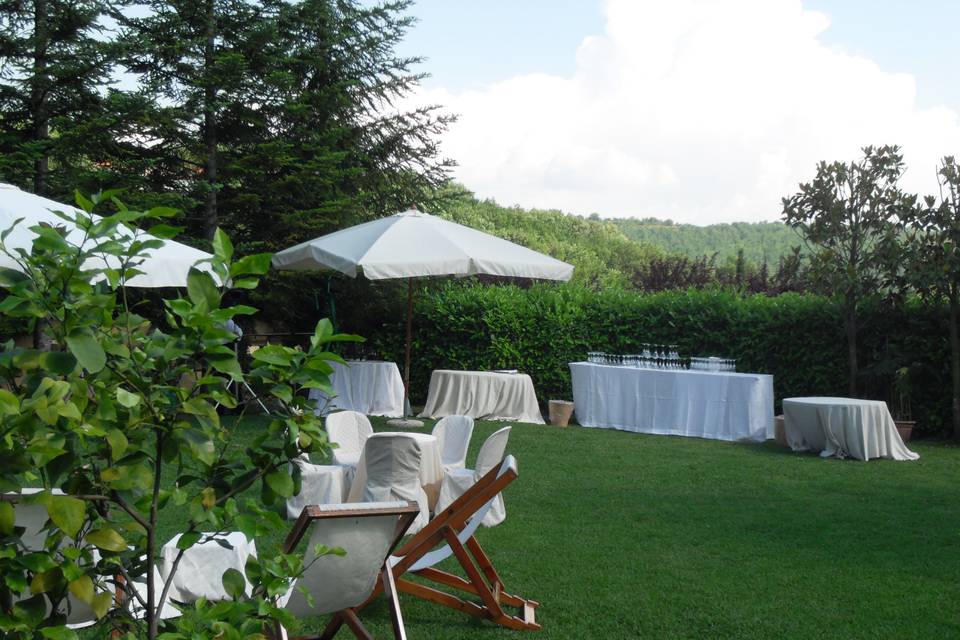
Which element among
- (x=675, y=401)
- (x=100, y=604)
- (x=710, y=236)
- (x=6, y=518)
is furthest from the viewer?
(x=710, y=236)

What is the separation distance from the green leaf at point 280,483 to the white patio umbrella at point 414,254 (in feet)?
27.3

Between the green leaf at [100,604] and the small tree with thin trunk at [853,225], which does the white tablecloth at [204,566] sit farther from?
the small tree with thin trunk at [853,225]

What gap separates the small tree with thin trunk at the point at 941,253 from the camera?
10.4 meters

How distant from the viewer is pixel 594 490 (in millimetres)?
7789

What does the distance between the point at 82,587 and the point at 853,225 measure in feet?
36.4

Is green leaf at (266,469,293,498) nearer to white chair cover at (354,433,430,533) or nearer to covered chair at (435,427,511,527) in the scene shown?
white chair cover at (354,433,430,533)

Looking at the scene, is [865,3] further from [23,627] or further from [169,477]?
[23,627]

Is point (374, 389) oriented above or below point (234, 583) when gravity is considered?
below

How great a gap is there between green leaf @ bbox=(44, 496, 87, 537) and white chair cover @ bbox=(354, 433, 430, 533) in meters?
4.40

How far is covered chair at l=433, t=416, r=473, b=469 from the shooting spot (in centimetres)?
726

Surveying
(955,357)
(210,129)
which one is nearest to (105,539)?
(955,357)

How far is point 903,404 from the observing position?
37.0 ft

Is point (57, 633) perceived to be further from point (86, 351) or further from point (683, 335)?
point (683, 335)

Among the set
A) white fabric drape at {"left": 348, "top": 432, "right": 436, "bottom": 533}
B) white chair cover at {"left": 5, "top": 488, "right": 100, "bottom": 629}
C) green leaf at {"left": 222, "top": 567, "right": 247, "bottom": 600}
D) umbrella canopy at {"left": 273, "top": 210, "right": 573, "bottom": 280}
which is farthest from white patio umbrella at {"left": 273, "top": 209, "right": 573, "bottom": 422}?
green leaf at {"left": 222, "top": 567, "right": 247, "bottom": 600}
